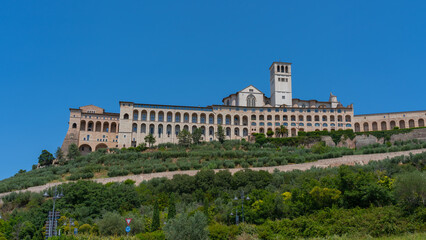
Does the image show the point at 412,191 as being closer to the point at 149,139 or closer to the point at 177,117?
the point at 149,139

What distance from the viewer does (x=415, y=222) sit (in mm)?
26344

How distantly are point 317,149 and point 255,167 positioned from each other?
14234mm

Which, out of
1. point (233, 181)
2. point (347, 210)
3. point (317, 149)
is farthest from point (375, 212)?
point (317, 149)

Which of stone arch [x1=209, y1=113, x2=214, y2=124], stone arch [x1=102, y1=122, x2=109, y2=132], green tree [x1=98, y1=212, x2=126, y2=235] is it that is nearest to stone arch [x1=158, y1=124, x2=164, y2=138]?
stone arch [x1=209, y1=113, x2=214, y2=124]

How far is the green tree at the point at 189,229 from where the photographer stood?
2500 centimetres

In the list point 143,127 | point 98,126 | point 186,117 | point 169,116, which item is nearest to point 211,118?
point 186,117

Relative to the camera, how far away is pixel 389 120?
75.1 m

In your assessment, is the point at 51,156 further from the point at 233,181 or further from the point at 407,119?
the point at 407,119

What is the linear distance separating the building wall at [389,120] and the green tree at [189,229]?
58.4 metres

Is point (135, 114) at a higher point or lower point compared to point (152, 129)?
higher

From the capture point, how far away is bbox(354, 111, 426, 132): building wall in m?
73.8

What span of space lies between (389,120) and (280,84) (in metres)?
21.3

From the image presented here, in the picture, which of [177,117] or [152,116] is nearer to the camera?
[152,116]

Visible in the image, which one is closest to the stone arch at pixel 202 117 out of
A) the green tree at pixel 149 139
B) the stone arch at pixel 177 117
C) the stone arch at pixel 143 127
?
the stone arch at pixel 177 117
